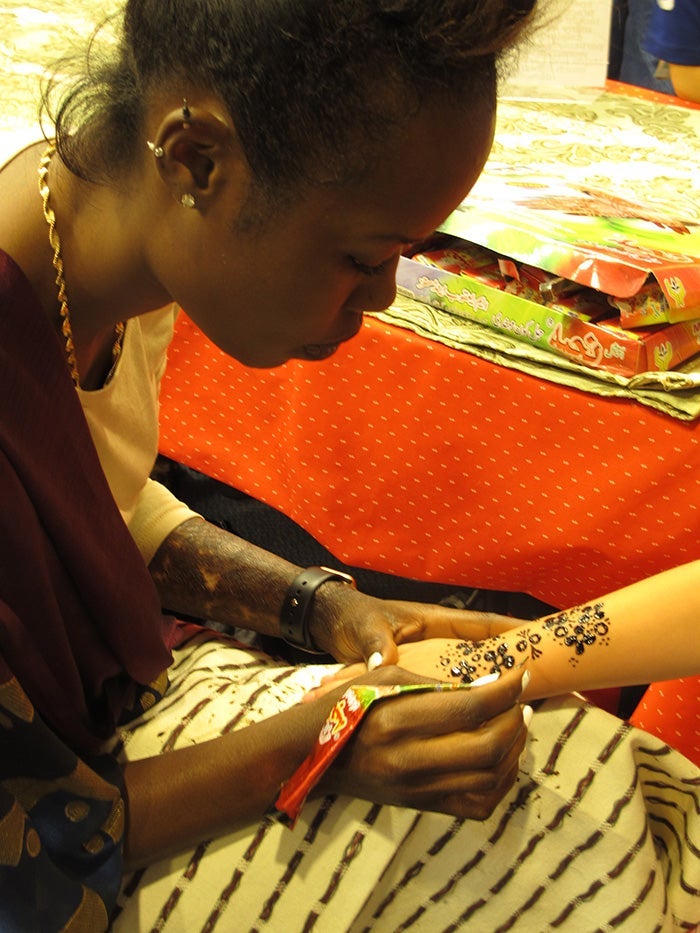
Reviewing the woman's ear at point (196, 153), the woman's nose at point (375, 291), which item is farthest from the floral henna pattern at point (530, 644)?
the woman's ear at point (196, 153)

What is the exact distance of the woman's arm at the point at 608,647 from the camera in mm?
1034

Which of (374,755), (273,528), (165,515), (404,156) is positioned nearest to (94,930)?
(374,755)

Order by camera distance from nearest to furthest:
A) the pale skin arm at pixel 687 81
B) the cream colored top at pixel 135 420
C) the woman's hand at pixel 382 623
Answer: the cream colored top at pixel 135 420, the woman's hand at pixel 382 623, the pale skin arm at pixel 687 81

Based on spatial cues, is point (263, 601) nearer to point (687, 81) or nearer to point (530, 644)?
point (530, 644)

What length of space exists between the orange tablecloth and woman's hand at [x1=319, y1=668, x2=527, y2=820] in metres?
0.35

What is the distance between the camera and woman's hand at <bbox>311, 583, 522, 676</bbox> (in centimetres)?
112

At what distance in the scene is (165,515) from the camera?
121 centimetres

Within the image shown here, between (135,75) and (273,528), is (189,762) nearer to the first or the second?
(135,75)

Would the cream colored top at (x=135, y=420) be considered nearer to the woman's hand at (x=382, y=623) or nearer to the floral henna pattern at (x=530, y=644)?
the woman's hand at (x=382, y=623)

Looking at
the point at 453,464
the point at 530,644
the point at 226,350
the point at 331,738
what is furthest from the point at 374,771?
the point at 453,464

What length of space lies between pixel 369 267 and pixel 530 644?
1.46 feet

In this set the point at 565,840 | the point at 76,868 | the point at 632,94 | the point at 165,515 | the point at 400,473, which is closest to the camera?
the point at 76,868

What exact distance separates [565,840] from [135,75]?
0.70 meters

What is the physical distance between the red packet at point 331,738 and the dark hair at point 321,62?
1.37 ft
